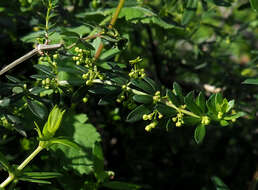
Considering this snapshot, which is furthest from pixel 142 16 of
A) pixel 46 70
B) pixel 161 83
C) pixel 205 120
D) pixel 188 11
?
pixel 205 120

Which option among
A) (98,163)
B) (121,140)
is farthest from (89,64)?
(121,140)

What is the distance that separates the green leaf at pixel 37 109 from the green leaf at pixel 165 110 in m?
0.39

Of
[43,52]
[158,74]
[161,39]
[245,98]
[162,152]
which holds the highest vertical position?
[43,52]

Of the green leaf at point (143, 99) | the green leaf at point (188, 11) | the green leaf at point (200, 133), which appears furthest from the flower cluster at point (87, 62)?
the green leaf at point (188, 11)

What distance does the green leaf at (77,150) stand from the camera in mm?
1449

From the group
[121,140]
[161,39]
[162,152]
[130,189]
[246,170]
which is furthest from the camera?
[246,170]

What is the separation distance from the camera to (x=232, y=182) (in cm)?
255

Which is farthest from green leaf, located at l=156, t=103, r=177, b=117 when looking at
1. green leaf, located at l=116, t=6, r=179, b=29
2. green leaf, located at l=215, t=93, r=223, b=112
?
green leaf, located at l=116, t=6, r=179, b=29

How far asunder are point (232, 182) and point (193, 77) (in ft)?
2.77

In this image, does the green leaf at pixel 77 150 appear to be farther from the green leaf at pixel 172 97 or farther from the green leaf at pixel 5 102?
the green leaf at pixel 172 97

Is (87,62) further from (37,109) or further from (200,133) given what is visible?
(200,133)

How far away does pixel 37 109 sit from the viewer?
1.17m

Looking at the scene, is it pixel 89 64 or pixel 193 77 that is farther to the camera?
pixel 193 77

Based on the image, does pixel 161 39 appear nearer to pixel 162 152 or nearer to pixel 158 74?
pixel 158 74
